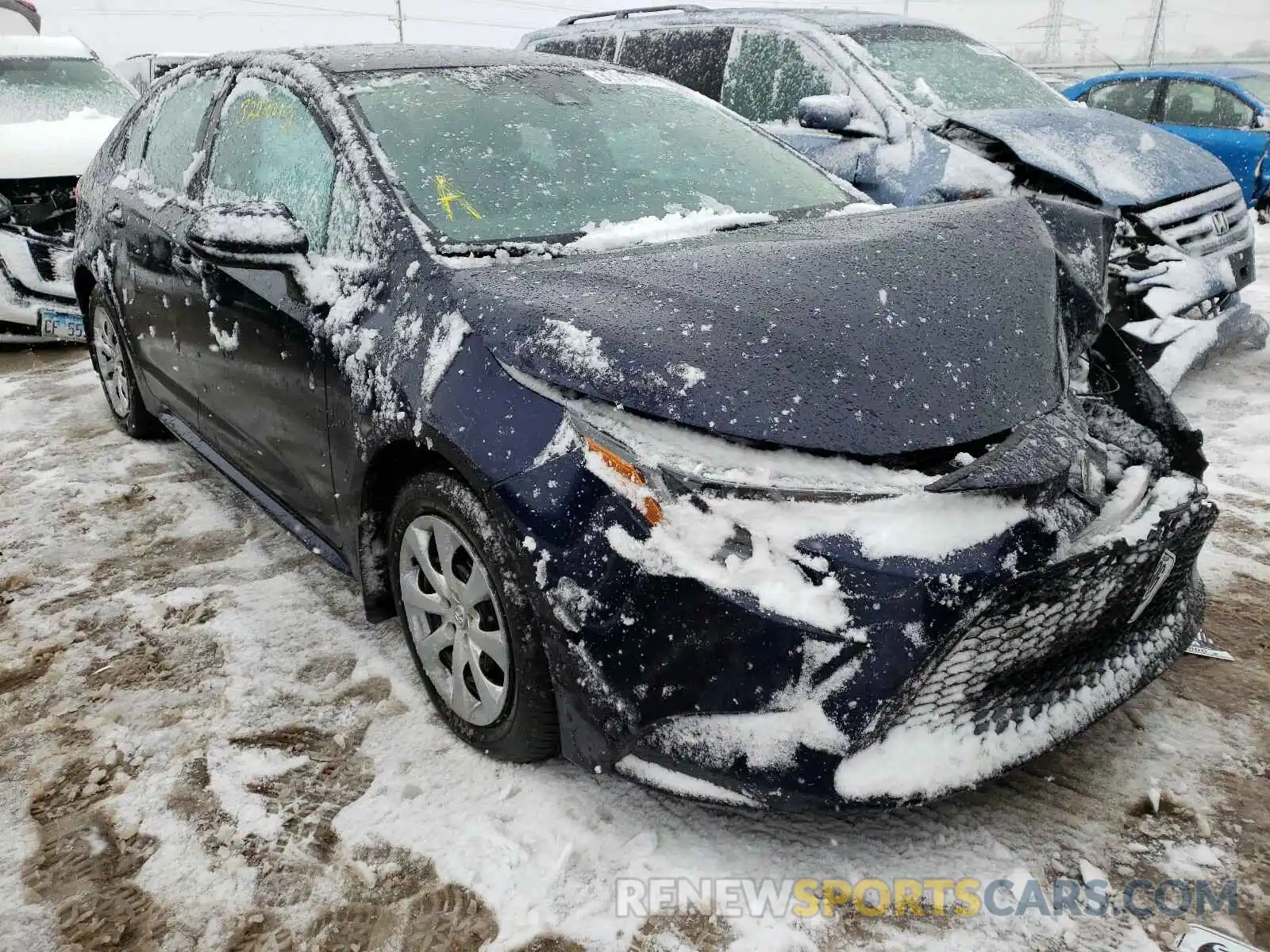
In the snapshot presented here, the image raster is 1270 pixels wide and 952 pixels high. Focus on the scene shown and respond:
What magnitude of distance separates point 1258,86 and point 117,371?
11.6 meters

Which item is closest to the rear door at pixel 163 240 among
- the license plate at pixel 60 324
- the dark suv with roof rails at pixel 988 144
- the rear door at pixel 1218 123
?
the license plate at pixel 60 324

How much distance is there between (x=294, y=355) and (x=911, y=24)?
4.54 meters

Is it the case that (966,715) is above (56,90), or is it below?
below

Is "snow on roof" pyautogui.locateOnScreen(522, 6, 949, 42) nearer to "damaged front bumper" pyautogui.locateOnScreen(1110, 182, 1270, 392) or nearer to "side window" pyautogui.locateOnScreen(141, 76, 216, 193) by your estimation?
"damaged front bumper" pyautogui.locateOnScreen(1110, 182, 1270, 392)

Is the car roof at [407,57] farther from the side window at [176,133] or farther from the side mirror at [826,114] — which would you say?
the side mirror at [826,114]

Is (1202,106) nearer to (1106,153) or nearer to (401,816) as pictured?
(1106,153)

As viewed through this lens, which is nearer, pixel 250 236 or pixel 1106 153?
pixel 250 236

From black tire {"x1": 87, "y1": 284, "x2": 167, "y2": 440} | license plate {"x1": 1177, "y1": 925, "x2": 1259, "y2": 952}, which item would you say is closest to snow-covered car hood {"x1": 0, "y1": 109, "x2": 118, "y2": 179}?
black tire {"x1": 87, "y1": 284, "x2": 167, "y2": 440}

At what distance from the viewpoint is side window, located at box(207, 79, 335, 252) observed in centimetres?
248

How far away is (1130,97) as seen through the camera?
9211 millimetres

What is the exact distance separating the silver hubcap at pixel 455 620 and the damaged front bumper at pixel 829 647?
24 cm

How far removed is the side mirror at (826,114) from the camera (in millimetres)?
4484

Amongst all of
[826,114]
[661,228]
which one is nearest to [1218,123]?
[826,114]

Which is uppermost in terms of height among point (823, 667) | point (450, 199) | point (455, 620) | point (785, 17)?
point (785, 17)
